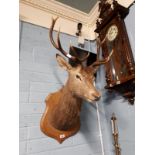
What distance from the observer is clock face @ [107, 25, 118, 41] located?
1.28 m

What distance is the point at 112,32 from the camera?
4.32ft

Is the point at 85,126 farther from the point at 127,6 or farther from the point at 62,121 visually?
the point at 127,6

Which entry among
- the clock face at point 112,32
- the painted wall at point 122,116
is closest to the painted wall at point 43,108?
the painted wall at point 122,116

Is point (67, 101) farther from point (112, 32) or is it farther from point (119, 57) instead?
point (112, 32)

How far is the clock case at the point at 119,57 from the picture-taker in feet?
3.65

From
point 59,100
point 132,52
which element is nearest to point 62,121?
point 59,100

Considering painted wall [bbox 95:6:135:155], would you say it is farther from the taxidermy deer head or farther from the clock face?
the taxidermy deer head

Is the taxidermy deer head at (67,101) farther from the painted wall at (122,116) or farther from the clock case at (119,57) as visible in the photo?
the painted wall at (122,116)

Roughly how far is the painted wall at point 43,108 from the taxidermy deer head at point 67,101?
0.06 meters

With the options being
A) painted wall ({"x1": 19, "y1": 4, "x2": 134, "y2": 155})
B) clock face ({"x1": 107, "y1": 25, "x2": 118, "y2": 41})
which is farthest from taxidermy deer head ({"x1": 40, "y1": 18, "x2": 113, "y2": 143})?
clock face ({"x1": 107, "y1": 25, "x2": 118, "y2": 41})

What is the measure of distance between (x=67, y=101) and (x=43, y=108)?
22cm

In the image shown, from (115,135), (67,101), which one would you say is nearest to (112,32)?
(67,101)

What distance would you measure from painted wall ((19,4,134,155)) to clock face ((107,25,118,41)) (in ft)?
0.35
